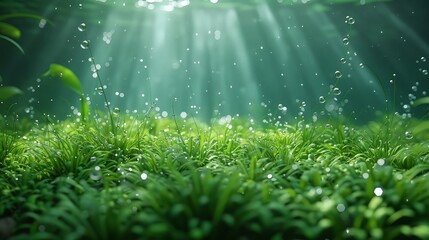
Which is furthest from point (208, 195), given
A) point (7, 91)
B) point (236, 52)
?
point (236, 52)

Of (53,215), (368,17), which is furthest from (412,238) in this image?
(368,17)

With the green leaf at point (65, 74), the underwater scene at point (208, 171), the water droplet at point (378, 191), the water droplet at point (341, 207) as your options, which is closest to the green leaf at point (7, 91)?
the underwater scene at point (208, 171)

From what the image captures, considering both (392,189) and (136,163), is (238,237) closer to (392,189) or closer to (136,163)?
(392,189)

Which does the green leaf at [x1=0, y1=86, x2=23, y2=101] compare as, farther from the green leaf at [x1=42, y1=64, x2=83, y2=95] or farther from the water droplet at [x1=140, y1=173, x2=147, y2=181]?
the water droplet at [x1=140, y1=173, x2=147, y2=181]

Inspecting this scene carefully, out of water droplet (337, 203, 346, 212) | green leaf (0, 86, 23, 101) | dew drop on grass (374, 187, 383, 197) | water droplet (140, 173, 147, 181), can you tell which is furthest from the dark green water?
water droplet (337, 203, 346, 212)

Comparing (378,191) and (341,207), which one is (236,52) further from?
(341,207)

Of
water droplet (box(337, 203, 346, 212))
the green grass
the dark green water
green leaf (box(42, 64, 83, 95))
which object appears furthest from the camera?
the dark green water

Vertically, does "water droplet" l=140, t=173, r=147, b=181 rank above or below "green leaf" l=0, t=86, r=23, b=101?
below
